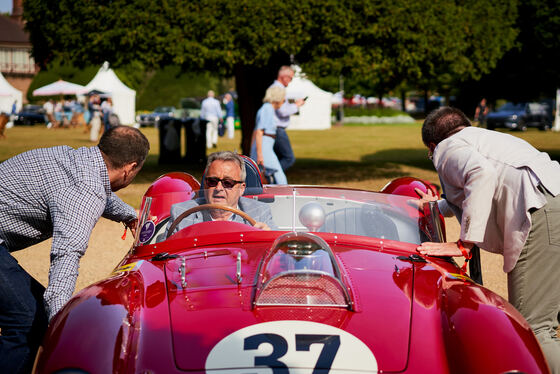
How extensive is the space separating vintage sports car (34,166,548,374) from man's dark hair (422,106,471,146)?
0.77m

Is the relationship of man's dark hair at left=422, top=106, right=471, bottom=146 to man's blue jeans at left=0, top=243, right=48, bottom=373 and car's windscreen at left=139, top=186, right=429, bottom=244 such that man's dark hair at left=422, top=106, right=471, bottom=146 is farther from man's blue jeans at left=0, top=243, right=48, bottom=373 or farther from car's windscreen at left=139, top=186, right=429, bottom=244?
man's blue jeans at left=0, top=243, right=48, bottom=373

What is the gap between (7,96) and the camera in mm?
46281

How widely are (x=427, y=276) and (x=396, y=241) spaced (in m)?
0.48

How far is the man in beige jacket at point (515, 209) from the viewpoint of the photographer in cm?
396

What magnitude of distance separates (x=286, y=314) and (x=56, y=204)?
4.44ft

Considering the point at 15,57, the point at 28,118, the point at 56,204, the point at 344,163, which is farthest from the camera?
the point at 15,57

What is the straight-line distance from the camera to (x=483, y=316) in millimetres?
3021

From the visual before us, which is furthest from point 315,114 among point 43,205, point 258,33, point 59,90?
point 43,205

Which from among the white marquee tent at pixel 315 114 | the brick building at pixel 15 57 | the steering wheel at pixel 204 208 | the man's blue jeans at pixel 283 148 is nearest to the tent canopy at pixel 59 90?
the white marquee tent at pixel 315 114

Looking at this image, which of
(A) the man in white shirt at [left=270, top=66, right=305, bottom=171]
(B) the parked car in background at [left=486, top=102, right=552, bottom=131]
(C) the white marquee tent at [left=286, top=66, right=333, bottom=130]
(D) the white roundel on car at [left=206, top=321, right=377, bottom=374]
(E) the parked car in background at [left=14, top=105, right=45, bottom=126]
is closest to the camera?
(D) the white roundel on car at [left=206, top=321, right=377, bottom=374]

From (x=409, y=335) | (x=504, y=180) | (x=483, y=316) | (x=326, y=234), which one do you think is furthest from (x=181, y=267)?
(x=504, y=180)

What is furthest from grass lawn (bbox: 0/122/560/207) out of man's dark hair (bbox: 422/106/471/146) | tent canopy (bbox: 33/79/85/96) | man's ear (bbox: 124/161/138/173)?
tent canopy (bbox: 33/79/85/96)

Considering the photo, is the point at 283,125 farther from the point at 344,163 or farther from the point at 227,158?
the point at 344,163

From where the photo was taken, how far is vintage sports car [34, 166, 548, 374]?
2.73 meters
